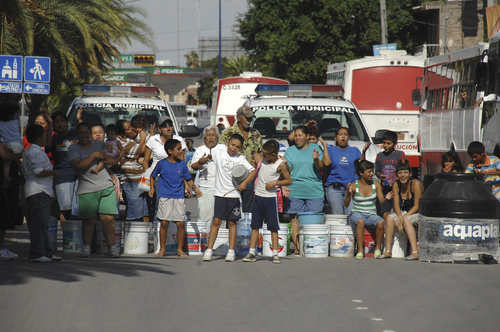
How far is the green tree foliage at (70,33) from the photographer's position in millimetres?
19000

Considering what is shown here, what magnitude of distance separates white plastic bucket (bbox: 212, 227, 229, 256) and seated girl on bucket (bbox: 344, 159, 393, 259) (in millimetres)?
1810

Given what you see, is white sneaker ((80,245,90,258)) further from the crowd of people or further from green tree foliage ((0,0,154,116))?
green tree foliage ((0,0,154,116))

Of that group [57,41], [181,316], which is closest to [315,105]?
[181,316]

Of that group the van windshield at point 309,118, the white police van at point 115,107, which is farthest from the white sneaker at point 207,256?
the white police van at point 115,107

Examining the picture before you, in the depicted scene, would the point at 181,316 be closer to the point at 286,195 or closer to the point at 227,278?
the point at 227,278

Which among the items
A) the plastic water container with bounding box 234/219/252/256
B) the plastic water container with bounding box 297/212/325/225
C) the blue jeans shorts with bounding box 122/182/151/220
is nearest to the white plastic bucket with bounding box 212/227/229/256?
the plastic water container with bounding box 234/219/252/256

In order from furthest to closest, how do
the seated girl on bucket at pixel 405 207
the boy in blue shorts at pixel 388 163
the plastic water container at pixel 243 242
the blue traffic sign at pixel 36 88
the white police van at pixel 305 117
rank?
the blue traffic sign at pixel 36 88 < the white police van at pixel 305 117 < the boy in blue shorts at pixel 388 163 < the plastic water container at pixel 243 242 < the seated girl on bucket at pixel 405 207

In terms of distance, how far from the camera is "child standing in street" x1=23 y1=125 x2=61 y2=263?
8.41 metres

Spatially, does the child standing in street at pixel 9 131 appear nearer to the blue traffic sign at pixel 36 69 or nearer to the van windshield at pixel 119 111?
the van windshield at pixel 119 111

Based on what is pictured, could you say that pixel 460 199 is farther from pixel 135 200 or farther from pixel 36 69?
pixel 36 69

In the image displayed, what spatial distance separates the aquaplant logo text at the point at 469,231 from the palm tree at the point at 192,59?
4353 inches

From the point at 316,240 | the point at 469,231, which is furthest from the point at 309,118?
the point at 469,231

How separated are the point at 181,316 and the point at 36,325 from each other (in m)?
1.23

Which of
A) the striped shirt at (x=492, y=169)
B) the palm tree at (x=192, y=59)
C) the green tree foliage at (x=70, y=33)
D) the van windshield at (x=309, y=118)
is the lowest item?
the striped shirt at (x=492, y=169)
